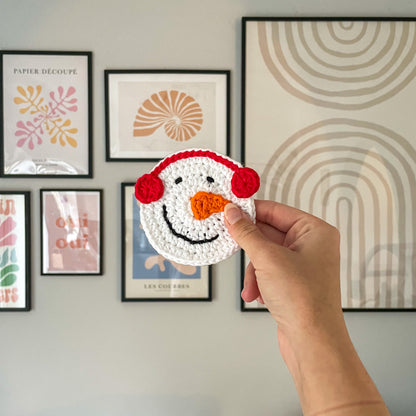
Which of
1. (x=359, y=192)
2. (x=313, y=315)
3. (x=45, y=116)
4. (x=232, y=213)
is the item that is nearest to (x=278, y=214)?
(x=232, y=213)

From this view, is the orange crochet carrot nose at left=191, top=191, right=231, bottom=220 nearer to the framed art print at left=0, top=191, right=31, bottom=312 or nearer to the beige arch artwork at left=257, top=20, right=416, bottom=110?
the beige arch artwork at left=257, top=20, right=416, bottom=110

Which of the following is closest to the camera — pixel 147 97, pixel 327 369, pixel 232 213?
pixel 327 369

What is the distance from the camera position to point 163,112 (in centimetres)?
121

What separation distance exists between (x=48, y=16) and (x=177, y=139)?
63 cm

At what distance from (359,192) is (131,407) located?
1.13m

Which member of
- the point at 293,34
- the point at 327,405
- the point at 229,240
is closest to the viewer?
the point at 327,405

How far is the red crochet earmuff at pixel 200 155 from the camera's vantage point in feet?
2.34

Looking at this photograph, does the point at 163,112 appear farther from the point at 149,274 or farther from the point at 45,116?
the point at 149,274

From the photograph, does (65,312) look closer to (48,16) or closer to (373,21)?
(48,16)

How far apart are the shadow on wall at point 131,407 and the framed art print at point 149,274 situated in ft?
1.21

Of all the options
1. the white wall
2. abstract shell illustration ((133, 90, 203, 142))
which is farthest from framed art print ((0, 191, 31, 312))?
abstract shell illustration ((133, 90, 203, 142))

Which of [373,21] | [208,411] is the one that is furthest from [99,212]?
[373,21]

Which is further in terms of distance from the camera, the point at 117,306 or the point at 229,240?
the point at 117,306

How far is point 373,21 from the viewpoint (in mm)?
1202
